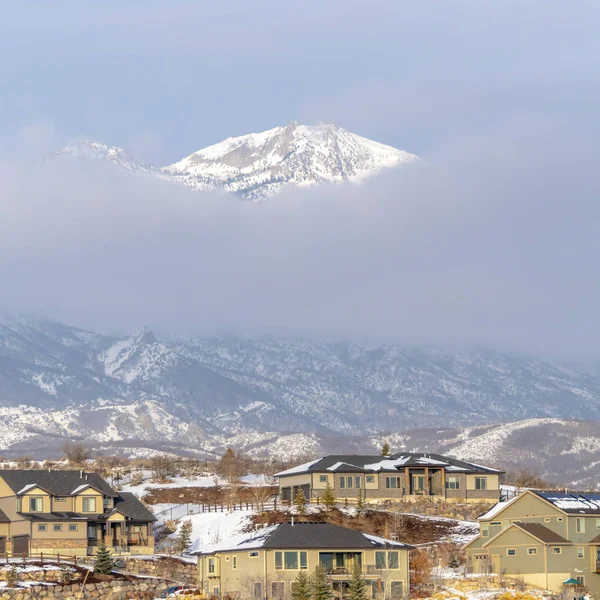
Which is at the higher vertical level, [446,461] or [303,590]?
[446,461]

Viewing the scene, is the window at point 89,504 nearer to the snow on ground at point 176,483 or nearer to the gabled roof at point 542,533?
the snow on ground at point 176,483

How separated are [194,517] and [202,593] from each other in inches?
1282

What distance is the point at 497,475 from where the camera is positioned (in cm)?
16388

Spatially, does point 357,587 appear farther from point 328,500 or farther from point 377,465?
point 377,465

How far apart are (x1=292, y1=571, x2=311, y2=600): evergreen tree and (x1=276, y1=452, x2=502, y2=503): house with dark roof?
4363 cm

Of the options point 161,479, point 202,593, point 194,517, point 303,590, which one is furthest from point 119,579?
point 161,479

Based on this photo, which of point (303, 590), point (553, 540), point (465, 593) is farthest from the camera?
point (553, 540)

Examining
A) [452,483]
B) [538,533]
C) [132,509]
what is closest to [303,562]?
[538,533]

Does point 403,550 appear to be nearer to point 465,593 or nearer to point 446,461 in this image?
point 465,593

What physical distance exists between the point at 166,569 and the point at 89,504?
15.5 m

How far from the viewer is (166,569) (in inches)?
5123

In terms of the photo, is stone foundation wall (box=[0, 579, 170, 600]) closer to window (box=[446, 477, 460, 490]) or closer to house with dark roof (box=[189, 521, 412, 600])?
house with dark roof (box=[189, 521, 412, 600])

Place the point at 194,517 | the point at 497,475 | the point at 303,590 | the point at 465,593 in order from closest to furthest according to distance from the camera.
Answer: the point at 303,590 < the point at 465,593 < the point at 194,517 < the point at 497,475

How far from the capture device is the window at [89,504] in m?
143
